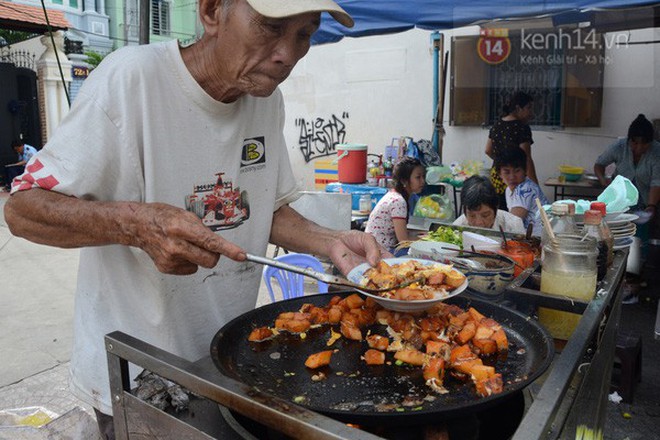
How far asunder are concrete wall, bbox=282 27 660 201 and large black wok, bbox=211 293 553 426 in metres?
7.10

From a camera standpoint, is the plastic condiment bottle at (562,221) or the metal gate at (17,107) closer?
the plastic condiment bottle at (562,221)

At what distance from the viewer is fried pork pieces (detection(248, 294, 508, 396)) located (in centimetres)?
144

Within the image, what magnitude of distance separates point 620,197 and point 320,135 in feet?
28.4

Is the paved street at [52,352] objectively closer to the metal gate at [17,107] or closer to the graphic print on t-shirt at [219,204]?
the graphic print on t-shirt at [219,204]

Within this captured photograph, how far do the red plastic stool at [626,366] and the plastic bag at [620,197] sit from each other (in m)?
1.51

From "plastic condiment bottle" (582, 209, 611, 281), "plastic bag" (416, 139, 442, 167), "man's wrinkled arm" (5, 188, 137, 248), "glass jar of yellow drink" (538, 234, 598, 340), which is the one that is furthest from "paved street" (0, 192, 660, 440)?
"plastic bag" (416, 139, 442, 167)

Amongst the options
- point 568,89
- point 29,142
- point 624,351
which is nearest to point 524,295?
point 624,351

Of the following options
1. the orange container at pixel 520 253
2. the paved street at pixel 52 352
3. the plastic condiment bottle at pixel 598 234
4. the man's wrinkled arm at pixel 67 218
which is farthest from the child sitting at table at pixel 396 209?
the man's wrinkled arm at pixel 67 218

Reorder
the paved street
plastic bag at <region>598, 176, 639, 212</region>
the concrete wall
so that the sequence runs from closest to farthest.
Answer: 1. plastic bag at <region>598, 176, 639, 212</region>
2. the paved street
3. the concrete wall

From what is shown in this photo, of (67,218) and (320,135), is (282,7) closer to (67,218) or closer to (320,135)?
(67,218)

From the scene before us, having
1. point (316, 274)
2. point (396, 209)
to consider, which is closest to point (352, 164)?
point (396, 209)

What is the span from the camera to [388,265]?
1864 mm

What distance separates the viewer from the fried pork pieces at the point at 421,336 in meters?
1.44

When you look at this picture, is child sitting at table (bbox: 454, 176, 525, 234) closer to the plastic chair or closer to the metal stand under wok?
the plastic chair
